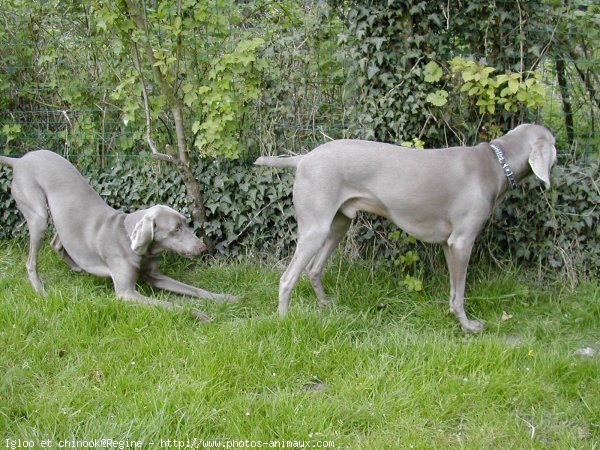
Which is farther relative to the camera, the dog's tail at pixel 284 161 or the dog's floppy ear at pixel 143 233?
the dog's floppy ear at pixel 143 233

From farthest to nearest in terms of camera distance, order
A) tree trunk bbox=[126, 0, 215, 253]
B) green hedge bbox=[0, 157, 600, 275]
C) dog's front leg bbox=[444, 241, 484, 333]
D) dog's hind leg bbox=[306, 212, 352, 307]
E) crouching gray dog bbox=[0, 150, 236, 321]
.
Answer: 1. tree trunk bbox=[126, 0, 215, 253]
2. green hedge bbox=[0, 157, 600, 275]
3. crouching gray dog bbox=[0, 150, 236, 321]
4. dog's hind leg bbox=[306, 212, 352, 307]
5. dog's front leg bbox=[444, 241, 484, 333]

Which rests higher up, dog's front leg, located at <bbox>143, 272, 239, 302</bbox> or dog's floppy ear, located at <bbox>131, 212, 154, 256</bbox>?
dog's floppy ear, located at <bbox>131, 212, 154, 256</bbox>

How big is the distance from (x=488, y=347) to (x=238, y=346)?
4.75ft

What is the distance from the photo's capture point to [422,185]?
420 cm

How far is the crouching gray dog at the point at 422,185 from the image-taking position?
4195 mm

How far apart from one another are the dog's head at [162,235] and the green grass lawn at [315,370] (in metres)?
0.43

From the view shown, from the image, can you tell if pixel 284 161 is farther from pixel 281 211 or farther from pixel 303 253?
pixel 281 211

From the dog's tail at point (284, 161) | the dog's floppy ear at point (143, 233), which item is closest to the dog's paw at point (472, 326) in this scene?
the dog's tail at point (284, 161)

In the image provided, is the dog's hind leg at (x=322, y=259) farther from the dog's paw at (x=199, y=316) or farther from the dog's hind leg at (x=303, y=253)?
the dog's paw at (x=199, y=316)

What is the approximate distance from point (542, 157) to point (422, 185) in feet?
2.57

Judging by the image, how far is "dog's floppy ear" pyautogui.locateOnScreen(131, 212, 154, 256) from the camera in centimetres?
464

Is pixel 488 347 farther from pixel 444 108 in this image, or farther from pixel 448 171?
pixel 444 108

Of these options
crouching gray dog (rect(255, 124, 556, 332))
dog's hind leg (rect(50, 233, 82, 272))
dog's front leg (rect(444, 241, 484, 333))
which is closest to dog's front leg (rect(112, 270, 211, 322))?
dog's hind leg (rect(50, 233, 82, 272))

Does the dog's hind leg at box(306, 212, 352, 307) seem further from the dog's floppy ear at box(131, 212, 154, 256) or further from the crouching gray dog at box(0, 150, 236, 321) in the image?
the dog's floppy ear at box(131, 212, 154, 256)
